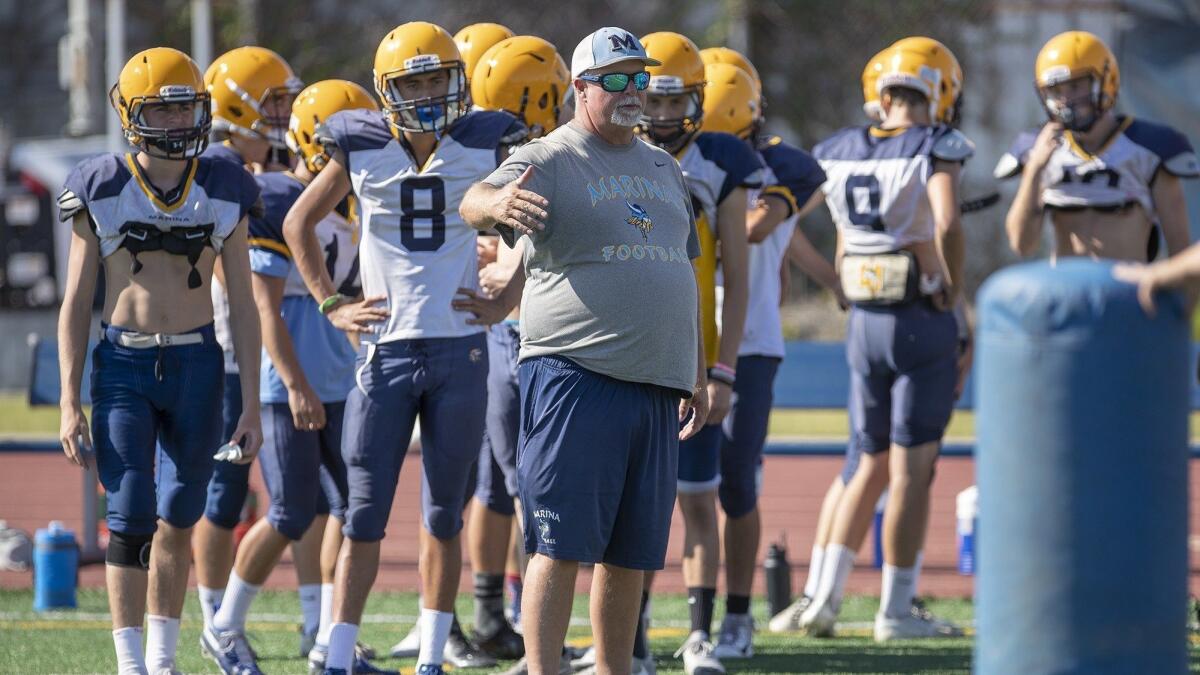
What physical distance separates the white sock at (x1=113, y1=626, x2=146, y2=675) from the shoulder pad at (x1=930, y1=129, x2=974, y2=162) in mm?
3471

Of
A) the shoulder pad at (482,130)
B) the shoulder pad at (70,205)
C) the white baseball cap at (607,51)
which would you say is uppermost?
the white baseball cap at (607,51)

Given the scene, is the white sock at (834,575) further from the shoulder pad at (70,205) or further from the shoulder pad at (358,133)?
the shoulder pad at (70,205)

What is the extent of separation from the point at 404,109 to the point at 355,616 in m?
1.56

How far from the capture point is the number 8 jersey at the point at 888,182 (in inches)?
267

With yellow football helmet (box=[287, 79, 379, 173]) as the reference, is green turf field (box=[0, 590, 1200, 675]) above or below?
below

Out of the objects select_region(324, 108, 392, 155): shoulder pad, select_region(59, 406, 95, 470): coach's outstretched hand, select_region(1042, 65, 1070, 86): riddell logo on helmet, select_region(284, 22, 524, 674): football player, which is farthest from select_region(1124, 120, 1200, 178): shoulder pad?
select_region(59, 406, 95, 470): coach's outstretched hand

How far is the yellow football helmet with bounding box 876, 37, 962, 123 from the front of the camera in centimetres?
698

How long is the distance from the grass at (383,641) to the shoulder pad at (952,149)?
1870 mm

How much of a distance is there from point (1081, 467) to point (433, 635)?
2.61 meters

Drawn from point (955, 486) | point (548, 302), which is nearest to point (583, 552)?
point (548, 302)


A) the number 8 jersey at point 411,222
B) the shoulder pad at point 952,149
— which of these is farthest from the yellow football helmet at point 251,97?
the shoulder pad at point 952,149

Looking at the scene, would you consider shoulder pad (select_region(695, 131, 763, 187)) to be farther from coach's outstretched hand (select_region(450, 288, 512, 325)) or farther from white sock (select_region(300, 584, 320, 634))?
white sock (select_region(300, 584, 320, 634))

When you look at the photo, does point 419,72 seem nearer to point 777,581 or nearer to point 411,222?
point 411,222

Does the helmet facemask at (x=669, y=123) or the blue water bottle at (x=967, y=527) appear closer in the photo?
the helmet facemask at (x=669, y=123)
